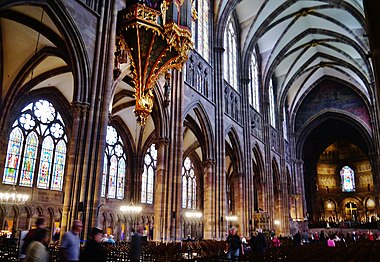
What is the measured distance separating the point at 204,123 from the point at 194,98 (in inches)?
78.5

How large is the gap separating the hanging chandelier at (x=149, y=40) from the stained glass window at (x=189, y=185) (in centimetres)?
1909

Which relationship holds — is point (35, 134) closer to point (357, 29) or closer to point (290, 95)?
point (357, 29)

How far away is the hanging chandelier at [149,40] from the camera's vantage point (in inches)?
486

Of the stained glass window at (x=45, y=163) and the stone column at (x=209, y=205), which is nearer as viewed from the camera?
the stained glass window at (x=45, y=163)

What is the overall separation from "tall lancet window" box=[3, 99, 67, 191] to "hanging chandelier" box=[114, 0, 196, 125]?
842 cm

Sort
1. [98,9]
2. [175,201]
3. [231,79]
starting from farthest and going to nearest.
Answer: [231,79]
[175,201]
[98,9]

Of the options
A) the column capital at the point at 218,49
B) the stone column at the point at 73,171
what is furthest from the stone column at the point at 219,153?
the stone column at the point at 73,171

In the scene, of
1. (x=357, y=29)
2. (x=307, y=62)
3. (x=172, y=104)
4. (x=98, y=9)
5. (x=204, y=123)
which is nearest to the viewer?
(x=98, y=9)

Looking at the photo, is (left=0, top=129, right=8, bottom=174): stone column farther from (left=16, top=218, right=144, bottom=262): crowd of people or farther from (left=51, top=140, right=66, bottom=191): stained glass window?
(left=16, top=218, right=144, bottom=262): crowd of people

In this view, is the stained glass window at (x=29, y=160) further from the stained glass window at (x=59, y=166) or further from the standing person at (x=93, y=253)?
the standing person at (x=93, y=253)

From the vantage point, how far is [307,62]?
3722cm

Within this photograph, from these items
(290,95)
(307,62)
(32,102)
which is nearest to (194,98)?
(32,102)

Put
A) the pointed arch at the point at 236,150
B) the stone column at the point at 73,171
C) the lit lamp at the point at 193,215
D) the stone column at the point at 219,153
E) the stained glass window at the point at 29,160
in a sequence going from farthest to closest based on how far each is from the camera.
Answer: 1. the lit lamp at the point at 193,215
2. the pointed arch at the point at 236,150
3. the stone column at the point at 219,153
4. the stained glass window at the point at 29,160
5. the stone column at the point at 73,171

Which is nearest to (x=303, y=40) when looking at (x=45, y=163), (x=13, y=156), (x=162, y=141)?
(x=162, y=141)
